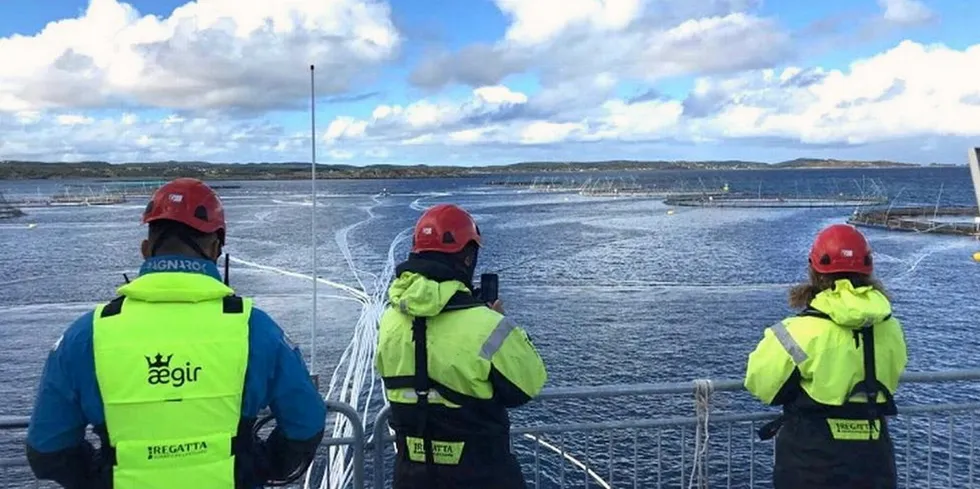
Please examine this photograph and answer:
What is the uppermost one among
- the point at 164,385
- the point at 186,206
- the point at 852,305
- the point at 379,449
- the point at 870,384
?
the point at 186,206

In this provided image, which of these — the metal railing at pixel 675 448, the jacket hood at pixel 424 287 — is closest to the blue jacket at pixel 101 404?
the jacket hood at pixel 424 287

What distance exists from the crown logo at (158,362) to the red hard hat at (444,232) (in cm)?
148

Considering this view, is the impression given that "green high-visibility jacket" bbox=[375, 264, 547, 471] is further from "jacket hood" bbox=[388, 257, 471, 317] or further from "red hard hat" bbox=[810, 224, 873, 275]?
"red hard hat" bbox=[810, 224, 873, 275]

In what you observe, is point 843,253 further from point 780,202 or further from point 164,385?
point 780,202

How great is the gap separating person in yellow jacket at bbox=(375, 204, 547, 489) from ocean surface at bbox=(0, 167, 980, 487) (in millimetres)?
1306

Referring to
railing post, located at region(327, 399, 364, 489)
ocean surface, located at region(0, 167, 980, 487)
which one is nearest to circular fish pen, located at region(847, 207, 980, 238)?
ocean surface, located at region(0, 167, 980, 487)

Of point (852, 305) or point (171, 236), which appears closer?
point (171, 236)

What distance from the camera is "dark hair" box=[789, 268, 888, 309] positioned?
4.11 m

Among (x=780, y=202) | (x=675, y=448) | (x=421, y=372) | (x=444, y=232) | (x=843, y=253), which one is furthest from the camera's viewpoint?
(x=780, y=202)

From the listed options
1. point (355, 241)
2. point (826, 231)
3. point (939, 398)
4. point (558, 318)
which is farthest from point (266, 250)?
point (826, 231)

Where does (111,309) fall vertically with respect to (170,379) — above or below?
above

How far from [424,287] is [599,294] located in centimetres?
4068

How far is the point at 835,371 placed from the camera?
156 inches

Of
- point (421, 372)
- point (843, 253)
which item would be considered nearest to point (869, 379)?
point (843, 253)
